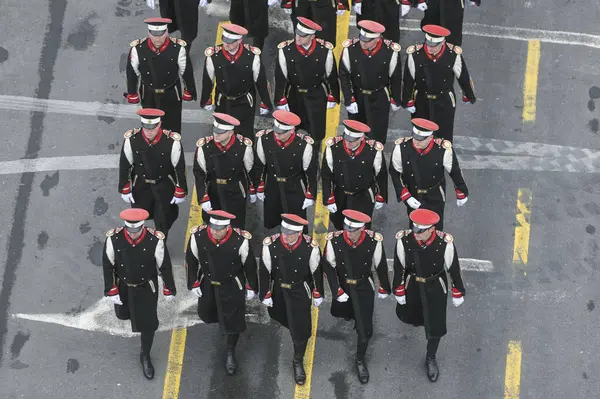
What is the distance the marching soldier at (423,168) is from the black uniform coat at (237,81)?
5.63 ft

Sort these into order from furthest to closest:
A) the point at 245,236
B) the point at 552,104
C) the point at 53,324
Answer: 1. the point at 552,104
2. the point at 53,324
3. the point at 245,236

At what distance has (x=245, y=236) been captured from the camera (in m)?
12.6

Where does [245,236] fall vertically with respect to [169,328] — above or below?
above

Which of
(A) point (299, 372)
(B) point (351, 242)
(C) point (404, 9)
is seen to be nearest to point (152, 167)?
(B) point (351, 242)

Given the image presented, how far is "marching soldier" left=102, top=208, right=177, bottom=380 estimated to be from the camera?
40.7ft

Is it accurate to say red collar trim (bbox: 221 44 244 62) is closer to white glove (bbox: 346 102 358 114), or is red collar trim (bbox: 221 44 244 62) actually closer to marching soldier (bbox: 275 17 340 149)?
marching soldier (bbox: 275 17 340 149)

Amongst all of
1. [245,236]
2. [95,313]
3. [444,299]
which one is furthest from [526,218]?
[95,313]

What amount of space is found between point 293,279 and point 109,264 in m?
1.73

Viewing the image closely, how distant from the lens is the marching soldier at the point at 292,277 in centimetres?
1241

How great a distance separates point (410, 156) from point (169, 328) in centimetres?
305

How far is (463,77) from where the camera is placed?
562 inches

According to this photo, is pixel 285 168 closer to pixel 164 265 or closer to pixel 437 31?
pixel 164 265

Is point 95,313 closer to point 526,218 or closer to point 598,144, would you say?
point 526,218

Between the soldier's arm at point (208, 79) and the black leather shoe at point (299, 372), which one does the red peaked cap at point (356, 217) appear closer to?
the black leather shoe at point (299, 372)
